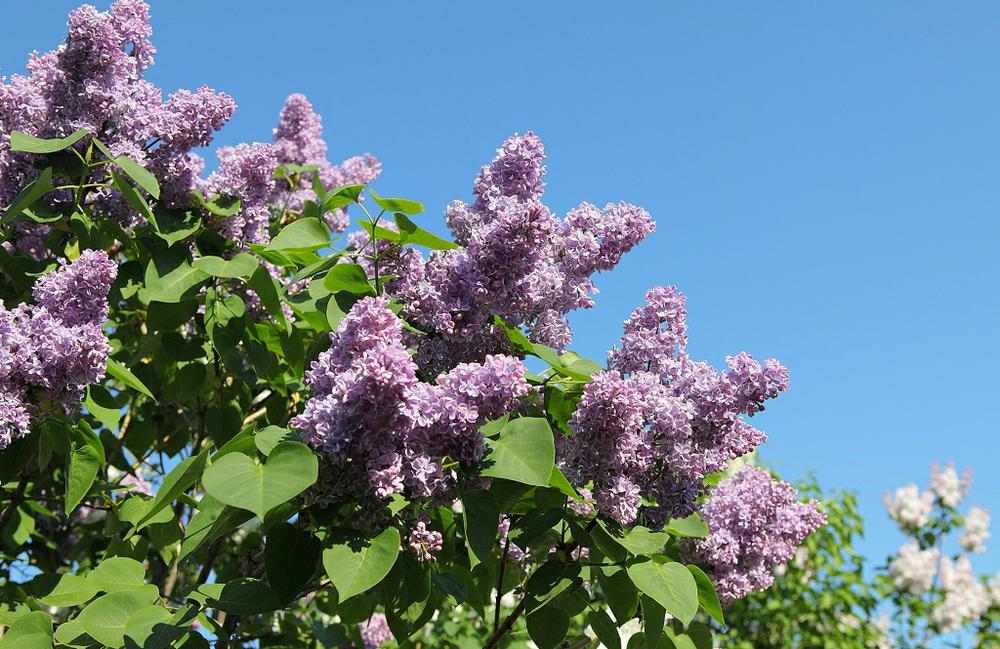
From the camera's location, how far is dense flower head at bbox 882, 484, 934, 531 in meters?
10.8

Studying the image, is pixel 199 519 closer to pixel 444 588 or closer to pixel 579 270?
pixel 444 588

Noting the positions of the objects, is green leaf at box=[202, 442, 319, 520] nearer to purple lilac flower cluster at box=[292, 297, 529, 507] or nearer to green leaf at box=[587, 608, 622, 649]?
purple lilac flower cluster at box=[292, 297, 529, 507]

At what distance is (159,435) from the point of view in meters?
4.06

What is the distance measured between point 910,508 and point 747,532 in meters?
9.04

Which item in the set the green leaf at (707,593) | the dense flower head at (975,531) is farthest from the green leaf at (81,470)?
the dense flower head at (975,531)

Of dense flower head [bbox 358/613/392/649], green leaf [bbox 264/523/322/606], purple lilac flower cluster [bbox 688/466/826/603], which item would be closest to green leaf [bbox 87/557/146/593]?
green leaf [bbox 264/523/322/606]

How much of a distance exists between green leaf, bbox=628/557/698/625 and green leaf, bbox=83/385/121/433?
1521 mm

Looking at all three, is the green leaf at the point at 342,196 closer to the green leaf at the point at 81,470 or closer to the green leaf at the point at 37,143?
the green leaf at the point at 37,143

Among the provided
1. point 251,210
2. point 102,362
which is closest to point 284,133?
point 251,210

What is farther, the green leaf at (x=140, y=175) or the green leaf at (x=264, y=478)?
the green leaf at (x=140, y=175)

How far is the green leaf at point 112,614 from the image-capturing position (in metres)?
2.01

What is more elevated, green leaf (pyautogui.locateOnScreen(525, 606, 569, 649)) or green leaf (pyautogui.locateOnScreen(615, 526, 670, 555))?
green leaf (pyautogui.locateOnScreen(615, 526, 670, 555))

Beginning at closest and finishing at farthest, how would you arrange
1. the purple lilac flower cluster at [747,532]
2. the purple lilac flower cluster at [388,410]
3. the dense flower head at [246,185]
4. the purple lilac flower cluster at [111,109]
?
the purple lilac flower cluster at [388,410] → the purple lilac flower cluster at [747,532] → the purple lilac flower cluster at [111,109] → the dense flower head at [246,185]

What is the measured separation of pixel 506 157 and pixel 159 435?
7.70ft
